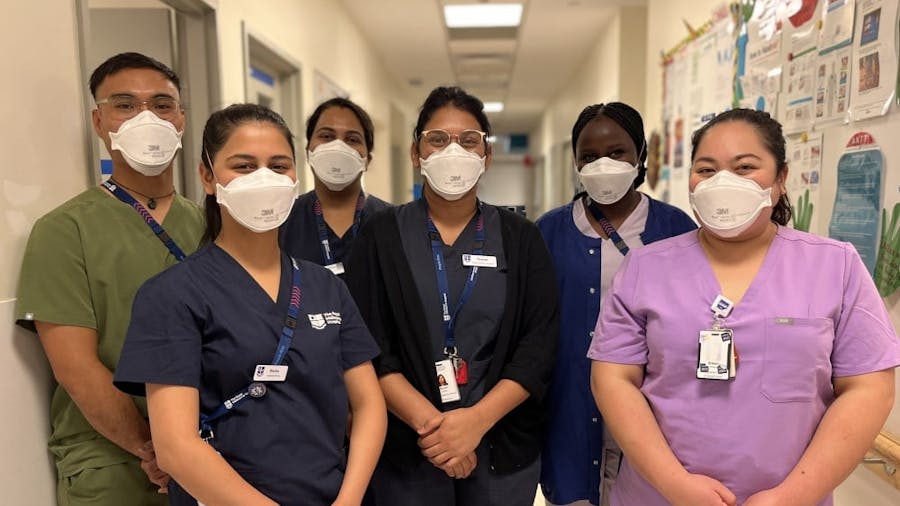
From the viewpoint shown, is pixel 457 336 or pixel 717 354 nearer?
pixel 717 354

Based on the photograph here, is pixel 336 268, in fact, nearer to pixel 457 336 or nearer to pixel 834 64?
pixel 457 336

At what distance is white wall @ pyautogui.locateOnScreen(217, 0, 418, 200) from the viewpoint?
2.95 meters

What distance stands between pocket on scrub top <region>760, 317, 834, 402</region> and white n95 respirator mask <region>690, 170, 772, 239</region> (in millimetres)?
→ 205

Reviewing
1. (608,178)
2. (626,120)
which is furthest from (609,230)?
(626,120)

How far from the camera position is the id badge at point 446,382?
4.72 ft

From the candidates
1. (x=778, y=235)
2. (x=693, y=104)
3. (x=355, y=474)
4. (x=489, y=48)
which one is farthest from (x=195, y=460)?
(x=489, y=48)

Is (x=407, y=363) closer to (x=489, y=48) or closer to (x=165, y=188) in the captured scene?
(x=165, y=188)

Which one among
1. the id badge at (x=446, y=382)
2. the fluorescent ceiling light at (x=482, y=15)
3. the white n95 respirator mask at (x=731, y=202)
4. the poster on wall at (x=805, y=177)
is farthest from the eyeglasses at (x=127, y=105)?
the fluorescent ceiling light at (x=482, y=15)

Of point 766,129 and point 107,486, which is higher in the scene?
point 766,129

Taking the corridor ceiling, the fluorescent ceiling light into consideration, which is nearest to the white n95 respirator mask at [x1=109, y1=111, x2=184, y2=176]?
the corridor ceiling

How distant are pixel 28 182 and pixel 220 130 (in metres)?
0.59

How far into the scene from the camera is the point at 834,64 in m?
1.93

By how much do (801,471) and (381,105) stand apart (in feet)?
23.7

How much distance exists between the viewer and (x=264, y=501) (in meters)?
1.10
